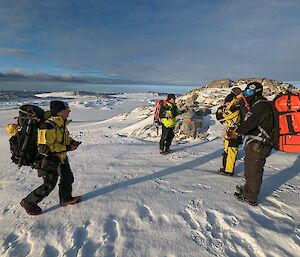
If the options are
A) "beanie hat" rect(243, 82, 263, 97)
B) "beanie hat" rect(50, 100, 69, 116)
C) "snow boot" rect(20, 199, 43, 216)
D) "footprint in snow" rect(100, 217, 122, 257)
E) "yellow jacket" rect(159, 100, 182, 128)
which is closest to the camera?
"footprint in snow" rect(100, 217, 122, 257)

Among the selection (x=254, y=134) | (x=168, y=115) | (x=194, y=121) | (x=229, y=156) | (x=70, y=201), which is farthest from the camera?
(x=194, y=121)

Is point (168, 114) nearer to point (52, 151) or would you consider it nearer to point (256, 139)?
point (256, 139)

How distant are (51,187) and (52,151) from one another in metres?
0.70

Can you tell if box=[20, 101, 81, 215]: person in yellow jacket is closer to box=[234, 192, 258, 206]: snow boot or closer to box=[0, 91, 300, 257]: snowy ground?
box=[0, 91, 300, 257]: snowy ground

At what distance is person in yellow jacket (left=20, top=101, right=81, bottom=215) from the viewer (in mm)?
3938

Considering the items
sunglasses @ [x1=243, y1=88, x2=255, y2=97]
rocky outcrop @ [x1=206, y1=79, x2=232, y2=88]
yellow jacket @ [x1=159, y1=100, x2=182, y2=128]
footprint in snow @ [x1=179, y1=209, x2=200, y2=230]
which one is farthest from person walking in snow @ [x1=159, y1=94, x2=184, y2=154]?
rocky outcrop @ [x1=206, y1=79, x2=232, y2=88]

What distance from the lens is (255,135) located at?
14.3 feet

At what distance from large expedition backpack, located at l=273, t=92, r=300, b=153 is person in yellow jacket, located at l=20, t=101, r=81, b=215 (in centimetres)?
363

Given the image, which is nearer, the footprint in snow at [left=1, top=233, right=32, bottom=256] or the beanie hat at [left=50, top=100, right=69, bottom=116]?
the footprint in snow at [left=1, top=233, right=32, bottom=256]

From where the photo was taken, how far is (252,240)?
3.61 metres

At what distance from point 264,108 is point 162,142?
5.05 m

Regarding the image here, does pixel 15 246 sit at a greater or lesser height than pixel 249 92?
lesser

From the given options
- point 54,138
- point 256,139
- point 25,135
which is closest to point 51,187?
point 54,138

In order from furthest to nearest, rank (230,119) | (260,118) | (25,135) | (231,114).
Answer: (230,119) → (231,114) → (260,118) → (25,135)
